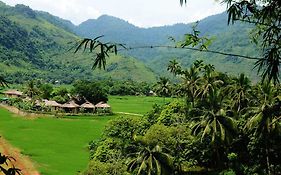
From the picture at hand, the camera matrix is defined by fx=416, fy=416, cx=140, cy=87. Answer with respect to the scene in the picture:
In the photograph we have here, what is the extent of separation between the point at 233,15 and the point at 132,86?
400 ft

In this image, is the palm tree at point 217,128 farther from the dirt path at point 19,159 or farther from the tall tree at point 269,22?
the tall tree at point 269,22

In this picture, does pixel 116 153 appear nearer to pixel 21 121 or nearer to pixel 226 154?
pixel 226 154

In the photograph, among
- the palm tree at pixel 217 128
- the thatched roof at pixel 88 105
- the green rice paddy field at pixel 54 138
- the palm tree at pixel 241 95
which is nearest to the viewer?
the palm tree at pixel 217 128

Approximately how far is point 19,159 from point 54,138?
1182 cm

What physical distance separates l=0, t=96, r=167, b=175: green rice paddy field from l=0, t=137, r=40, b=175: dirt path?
1.92ft

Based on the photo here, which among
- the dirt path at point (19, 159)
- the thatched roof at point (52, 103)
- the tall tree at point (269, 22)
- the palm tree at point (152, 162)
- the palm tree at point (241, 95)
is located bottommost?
the thatched roof at point (52, 103)

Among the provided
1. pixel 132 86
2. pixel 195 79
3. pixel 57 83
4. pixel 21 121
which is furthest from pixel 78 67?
pixel 195 79

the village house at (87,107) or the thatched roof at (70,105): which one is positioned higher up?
the thatched roof at (70,105)

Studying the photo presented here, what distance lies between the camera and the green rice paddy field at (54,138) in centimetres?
3688

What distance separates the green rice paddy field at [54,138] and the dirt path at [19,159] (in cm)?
59

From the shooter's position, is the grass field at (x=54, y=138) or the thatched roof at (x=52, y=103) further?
the thatched roof at (x=52, y=103)

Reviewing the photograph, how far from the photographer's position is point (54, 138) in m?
49.8

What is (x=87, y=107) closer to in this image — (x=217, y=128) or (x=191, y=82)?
(x=191, y=82)

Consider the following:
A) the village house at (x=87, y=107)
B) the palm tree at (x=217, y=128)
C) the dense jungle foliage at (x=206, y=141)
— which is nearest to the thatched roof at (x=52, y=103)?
the village house at (x=87, y=107)
